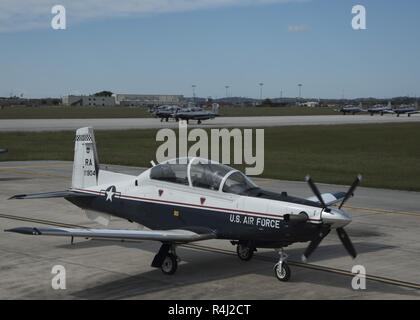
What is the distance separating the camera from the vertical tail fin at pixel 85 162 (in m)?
14.7

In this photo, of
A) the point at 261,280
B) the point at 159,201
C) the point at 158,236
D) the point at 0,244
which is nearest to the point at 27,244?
the point at 0,244

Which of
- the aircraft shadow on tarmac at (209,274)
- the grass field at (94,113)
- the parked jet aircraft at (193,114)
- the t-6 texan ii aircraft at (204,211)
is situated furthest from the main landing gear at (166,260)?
the grass field at (94,113)

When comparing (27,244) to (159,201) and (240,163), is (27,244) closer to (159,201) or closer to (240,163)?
(159,201)

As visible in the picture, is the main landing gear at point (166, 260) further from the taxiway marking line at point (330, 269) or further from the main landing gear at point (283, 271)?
the taxiway marking line at point (330, 269)

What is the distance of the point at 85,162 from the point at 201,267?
427cm

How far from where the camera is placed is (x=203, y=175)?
12297 millimetres

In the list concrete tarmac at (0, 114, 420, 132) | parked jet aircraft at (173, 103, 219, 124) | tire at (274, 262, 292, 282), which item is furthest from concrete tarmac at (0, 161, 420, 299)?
parked jet aircraft at (173, 103, 219, 124)

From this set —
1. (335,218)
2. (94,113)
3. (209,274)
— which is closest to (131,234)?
(209,274)

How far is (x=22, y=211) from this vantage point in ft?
63.6

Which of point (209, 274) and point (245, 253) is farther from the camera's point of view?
point (245, 253)

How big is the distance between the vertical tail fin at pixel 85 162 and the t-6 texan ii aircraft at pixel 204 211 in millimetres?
264

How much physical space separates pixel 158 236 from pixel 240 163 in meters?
24.0

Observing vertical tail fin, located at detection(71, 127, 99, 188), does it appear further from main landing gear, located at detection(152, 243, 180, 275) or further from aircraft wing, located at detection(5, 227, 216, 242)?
aircraft wing, located at detection(5, 227, 216, 242)

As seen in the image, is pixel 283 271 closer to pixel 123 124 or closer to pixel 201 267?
pixel 201 267
